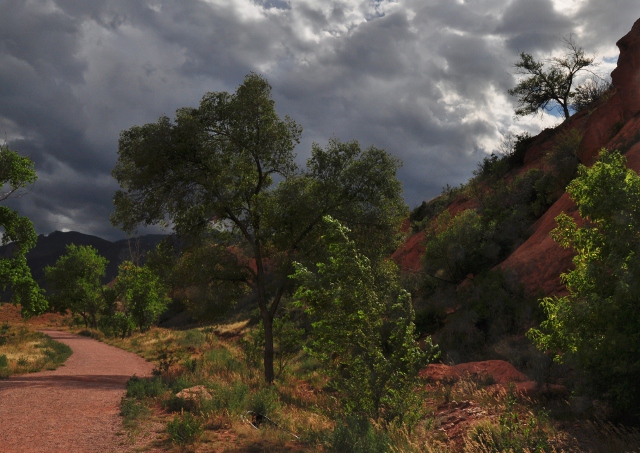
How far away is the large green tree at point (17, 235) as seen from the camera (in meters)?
22.0

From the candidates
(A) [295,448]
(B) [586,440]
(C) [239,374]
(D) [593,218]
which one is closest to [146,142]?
(C) [239,374]

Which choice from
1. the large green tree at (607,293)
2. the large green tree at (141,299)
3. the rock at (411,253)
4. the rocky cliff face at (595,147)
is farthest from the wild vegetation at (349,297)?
the large green tree at (141,299)

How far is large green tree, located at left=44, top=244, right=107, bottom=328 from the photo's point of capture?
180 feet

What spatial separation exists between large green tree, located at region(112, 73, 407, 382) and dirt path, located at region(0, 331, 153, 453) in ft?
18.6

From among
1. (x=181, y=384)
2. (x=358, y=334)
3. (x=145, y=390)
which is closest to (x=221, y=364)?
(x=181, y=384)

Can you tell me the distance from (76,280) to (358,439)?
2220 inches

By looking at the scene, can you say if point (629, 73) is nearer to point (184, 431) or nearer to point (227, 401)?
point (227, 401)

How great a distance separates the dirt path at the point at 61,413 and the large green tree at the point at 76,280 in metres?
41.2

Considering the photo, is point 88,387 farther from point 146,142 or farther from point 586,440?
point 586,440

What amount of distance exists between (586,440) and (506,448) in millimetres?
2397

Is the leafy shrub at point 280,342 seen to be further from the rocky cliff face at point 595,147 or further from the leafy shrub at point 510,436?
the rocky cliff face at point 595,147

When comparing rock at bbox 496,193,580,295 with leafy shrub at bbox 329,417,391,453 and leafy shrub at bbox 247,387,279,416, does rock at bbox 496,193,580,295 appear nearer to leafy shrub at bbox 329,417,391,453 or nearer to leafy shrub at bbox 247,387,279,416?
leafy shrub at bbox 247,387,279,416

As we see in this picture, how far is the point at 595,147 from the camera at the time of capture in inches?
1040

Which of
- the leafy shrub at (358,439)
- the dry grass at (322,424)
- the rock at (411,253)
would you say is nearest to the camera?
the leafy shrub at (358,439)
